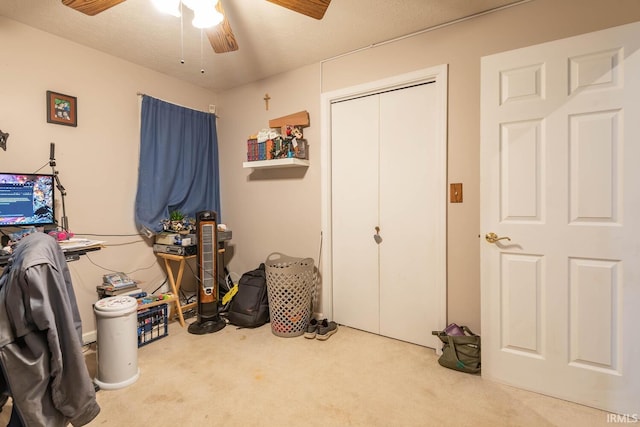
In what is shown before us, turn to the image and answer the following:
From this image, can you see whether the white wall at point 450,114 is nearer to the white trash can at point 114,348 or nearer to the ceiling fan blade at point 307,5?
the ceiling fan blade at point 307,5

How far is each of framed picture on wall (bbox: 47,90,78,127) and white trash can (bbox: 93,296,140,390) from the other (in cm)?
155

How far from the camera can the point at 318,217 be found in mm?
3209

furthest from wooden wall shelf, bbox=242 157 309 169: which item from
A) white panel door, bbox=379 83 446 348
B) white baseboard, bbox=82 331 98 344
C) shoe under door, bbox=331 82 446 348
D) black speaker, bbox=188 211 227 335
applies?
white baseboard, bbox=82 331 98 344

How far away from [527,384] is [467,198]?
125 centimetres

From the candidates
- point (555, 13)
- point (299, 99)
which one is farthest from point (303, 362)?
point (555, 13)

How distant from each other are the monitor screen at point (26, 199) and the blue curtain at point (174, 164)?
82 cm

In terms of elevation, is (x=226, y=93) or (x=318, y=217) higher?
(x=226, y=93)

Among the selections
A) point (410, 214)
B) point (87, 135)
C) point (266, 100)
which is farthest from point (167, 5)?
point (410, 214)

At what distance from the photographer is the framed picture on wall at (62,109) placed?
2.56 m

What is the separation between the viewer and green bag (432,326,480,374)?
2242mm

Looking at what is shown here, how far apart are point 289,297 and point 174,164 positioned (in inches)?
72.6

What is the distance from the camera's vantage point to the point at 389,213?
9.29 feet

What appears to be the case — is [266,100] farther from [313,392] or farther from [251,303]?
[313,392]

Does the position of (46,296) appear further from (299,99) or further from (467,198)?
(299,99)
